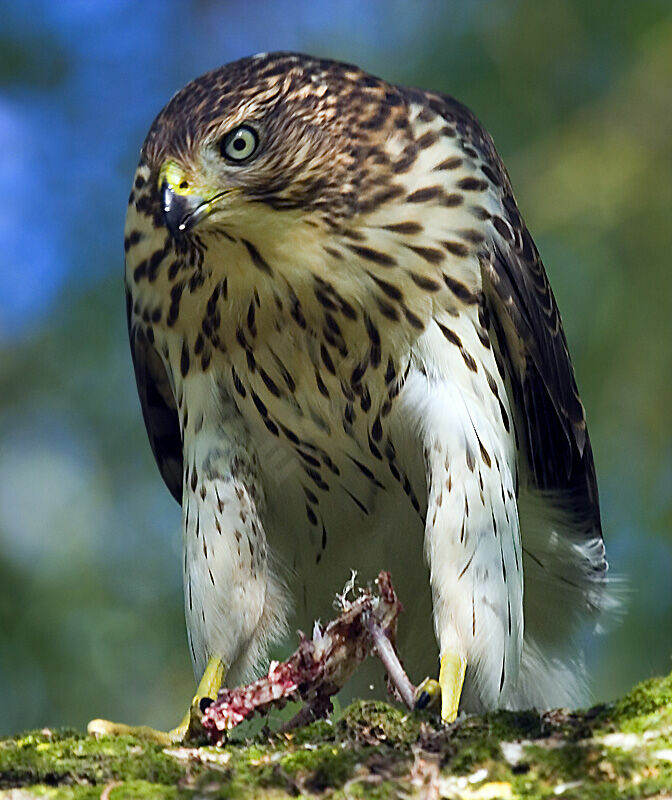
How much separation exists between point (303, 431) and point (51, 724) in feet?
13.6

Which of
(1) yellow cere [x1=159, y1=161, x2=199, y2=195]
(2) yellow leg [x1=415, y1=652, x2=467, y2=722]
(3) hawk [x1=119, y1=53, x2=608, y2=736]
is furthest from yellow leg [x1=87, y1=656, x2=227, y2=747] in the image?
(1) yellow cere [x1=159, y1=161, x2=199, y2=195]

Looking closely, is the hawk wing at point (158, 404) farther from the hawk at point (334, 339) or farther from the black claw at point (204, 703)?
the black claw at point (204, 703)

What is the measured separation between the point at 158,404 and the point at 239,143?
1.37 metres

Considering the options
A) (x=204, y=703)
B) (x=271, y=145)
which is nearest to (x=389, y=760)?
(x=204, y=703)

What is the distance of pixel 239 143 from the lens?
416 cm

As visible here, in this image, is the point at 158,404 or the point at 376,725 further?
the point at 158,404

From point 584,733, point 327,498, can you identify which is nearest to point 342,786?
point 584,733

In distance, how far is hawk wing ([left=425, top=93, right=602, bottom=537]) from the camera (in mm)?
4516

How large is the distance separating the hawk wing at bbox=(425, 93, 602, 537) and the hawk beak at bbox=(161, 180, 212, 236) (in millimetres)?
1037

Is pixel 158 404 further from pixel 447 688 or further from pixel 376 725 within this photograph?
pixel 376 725

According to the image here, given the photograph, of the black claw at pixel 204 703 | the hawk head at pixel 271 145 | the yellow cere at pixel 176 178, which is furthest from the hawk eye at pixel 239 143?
the black claw at pixel 204 703

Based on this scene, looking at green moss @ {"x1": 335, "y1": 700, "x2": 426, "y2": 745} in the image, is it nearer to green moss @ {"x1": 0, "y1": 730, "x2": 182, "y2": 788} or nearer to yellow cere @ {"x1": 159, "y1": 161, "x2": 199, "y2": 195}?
green moss @ {"x1": 0, "y1": 730, "x2": 182, "y2": 788}

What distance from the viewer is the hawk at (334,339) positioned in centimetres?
413

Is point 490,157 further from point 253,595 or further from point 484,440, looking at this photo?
point 253,595
